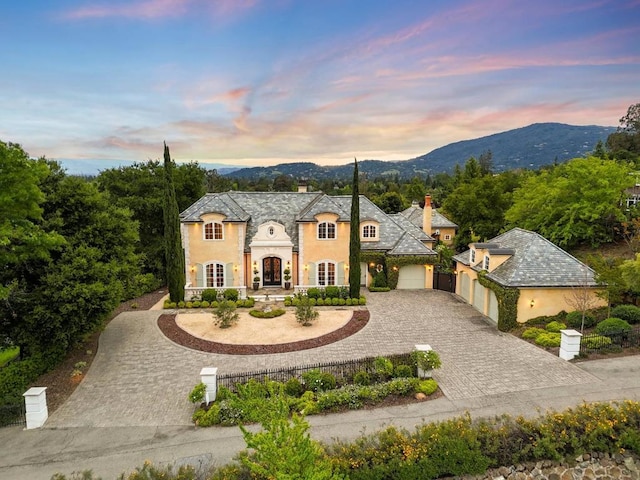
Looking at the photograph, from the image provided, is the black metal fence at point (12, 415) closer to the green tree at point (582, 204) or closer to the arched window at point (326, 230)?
the arched window at point (326, 230)

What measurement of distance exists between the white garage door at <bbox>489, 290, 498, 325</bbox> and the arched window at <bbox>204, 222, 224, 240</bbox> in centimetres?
1897

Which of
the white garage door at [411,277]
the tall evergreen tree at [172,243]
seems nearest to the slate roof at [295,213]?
the white garage door at [411,277]

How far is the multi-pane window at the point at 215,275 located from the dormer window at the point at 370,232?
455 inches

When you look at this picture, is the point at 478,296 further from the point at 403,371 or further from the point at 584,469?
the point at 584,469

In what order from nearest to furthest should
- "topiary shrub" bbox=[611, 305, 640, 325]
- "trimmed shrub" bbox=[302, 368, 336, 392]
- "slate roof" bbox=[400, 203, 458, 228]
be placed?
"trimmed shrub" bbox=[302, 368, 336, 392]
"topiary shrub" bbox=[611, 305, 640, 325]
"slate roof" bbox=[400, 203, 458, 228]

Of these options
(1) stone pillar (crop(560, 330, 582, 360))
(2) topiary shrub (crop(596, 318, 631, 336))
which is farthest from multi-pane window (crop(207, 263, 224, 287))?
(2) topiary shrub (crop(596, 318, 631, 336))

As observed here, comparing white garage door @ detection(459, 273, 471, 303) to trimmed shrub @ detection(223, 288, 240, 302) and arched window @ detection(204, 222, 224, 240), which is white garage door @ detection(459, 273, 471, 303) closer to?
trimmed shrub @ detection(223, 288, 240, 302)

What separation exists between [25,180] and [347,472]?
14.2 m

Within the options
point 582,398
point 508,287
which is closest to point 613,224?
point 508,287

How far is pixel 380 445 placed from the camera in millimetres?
10750

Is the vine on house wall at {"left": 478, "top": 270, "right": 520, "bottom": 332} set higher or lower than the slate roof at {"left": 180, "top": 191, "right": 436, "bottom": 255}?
lower

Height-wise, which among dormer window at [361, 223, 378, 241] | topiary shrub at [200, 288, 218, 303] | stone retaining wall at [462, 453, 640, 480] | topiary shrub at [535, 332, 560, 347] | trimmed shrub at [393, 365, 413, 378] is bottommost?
stone retaining wall at [462, 453, 640, 480]

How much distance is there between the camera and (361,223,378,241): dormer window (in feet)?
101

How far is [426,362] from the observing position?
15.1 meters
